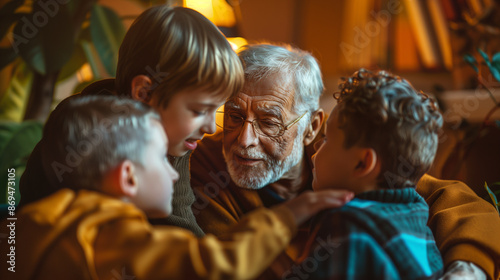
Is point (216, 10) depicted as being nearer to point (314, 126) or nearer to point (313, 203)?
point (314, 126)

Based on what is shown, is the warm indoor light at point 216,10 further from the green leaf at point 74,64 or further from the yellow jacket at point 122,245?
the yellow jacket at point 122,245

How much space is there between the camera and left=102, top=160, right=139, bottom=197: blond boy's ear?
81 cm

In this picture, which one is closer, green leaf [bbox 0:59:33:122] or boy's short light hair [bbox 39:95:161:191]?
boy's short light hair [bbox 39:95:161:191]

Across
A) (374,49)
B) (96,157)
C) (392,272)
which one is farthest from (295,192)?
(374,49)

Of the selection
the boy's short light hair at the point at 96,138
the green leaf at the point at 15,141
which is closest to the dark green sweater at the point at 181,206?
the boy's short light hair at the point at 96,138

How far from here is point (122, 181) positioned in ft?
2.64

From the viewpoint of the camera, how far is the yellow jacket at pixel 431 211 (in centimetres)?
105

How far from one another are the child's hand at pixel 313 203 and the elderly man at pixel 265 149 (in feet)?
1.20

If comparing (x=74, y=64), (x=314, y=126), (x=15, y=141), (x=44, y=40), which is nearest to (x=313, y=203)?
(x=314, y=126)

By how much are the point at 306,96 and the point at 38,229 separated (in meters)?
0.91

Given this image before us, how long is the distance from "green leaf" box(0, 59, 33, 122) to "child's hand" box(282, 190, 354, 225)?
1810 millimetres

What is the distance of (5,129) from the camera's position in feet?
6.44

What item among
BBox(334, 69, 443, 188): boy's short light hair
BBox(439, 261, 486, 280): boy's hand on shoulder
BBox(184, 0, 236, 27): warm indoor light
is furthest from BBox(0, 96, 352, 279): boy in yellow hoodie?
BBox(184, 0, 236, 27): warm indoor light

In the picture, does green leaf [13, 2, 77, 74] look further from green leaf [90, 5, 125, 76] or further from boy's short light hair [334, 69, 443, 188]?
boy's short light hair [334, 69, 443, 188]
